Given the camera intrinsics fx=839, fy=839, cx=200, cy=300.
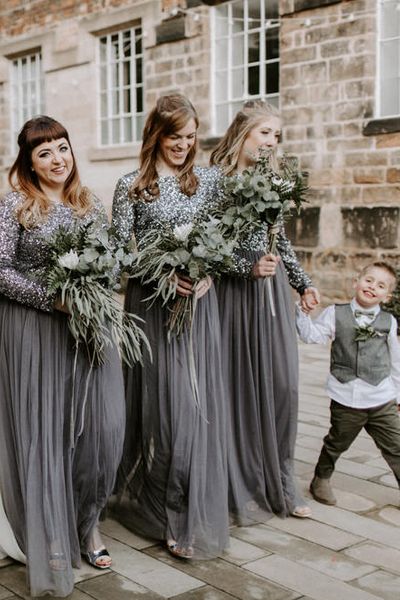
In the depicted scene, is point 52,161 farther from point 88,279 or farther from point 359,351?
point 359,351

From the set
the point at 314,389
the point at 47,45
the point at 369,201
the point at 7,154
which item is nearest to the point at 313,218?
the point at 369,201

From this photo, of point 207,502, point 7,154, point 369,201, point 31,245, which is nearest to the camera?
point 31,245

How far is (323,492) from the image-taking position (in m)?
4.36

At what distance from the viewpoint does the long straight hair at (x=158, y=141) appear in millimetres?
3717

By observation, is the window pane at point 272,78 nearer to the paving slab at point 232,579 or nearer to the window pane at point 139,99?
the window pane at point 139,99

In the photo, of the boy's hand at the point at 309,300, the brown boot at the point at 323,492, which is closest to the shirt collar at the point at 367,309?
the boy's hand at the point at 309,300

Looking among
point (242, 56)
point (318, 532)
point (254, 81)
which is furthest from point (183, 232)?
point (242, 56)

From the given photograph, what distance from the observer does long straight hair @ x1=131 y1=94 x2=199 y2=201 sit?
12.2 ft

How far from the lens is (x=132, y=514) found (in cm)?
396

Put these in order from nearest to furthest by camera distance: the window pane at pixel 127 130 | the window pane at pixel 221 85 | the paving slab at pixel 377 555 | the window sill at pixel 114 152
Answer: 1. the paving slab at pixel 377 555
2. the window pane at pixel 221 85
3. the window sill at pixel 114 152
4. the window pane at pixel 127 130

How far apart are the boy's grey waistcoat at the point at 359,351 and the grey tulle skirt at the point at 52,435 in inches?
49.5

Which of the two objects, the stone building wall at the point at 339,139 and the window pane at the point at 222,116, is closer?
the stone building wall at the point at 339,139

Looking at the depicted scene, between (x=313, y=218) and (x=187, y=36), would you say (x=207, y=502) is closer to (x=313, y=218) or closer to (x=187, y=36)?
(x=313, y=218)

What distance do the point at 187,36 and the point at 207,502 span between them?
893cm
